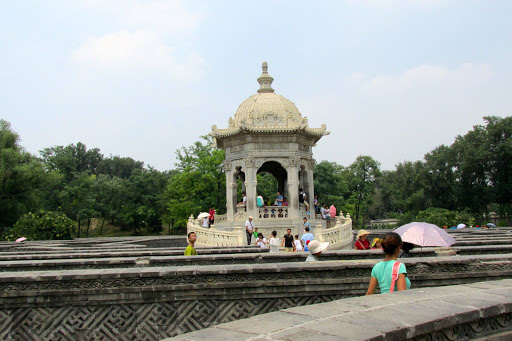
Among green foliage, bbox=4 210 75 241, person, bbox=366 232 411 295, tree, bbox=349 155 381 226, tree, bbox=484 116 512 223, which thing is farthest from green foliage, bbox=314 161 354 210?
person, bbox=366 232 411 295

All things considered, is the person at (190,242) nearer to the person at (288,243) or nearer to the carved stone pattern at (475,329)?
the carved stone pattern at (475,329)

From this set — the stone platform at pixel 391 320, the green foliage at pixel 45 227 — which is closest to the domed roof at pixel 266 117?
the green foliage at pixel 45 227

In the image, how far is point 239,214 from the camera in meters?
21.2

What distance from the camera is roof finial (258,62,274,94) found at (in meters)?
22.9

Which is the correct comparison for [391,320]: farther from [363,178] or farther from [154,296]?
[363,178]

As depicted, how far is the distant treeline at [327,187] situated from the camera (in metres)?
37.4

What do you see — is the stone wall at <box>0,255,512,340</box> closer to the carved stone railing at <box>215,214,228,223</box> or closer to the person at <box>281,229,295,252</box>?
the person at <box>281,229,295,252</box>

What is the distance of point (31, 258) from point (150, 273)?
15.5 ft

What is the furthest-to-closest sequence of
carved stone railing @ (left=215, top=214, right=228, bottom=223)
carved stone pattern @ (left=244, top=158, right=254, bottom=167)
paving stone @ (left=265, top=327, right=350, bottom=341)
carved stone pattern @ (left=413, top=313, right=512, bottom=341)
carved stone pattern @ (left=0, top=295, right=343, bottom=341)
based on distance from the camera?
carved stone railing @ (left=215, top=214, right=228, bottom=223)
carved stone pattern @ (left=244, top=158, right=254, bottom=167)
carved stone pattern @ (left=0, top=295, right=343, bottom=341)
carved stone pattern @ (left=413, top=313, right=512, bottom=341)
paving stone @ (left=265, top=327, right=350, bottom=341)

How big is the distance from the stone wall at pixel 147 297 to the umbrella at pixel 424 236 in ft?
4.95

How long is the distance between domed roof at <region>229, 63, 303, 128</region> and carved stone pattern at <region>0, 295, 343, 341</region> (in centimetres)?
1529

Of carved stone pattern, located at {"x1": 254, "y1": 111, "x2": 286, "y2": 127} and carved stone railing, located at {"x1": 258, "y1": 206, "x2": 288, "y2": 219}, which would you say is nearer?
carved stone railing, located at {"x1": 258, "y1": 206, "x2": 288, "y2": 219}

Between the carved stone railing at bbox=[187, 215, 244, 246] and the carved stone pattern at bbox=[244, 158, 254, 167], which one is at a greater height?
the carved stone pattern at bbox=[244, 158, 254, 167]

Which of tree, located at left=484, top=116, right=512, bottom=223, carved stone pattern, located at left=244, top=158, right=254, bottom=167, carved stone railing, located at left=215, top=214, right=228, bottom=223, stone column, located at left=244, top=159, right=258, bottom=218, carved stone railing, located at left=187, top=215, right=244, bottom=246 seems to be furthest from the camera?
tree, located at left=484, top=116, right=512, bottom=223
